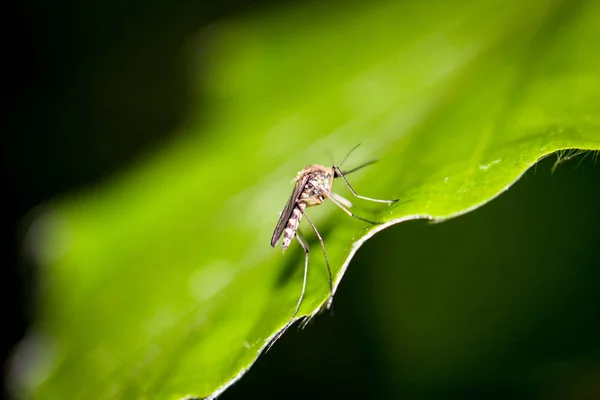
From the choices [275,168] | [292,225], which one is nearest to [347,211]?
[292,225]

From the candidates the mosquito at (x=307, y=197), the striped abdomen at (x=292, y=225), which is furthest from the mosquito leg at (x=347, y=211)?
the striped abdomen at (x=292, y=225)

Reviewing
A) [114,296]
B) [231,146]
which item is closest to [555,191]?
[231,146]

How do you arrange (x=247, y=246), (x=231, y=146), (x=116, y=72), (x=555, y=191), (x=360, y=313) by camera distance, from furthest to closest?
(x=116, y=72), (x=231, y=146), (x=360, y=313), (x=247, y=246), (x=555, y=191)

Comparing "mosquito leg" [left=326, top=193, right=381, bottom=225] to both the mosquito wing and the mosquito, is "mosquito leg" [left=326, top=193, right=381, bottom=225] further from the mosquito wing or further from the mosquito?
the mosquito wing

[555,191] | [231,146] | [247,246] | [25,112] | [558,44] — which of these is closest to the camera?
[558,44]

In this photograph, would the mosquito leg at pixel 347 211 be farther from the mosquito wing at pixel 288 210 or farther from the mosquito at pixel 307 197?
the mosquito wing at pixel 288 210

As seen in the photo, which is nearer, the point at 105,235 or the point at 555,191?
the point at 555,191

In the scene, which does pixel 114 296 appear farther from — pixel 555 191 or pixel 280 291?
pixel 555 191
